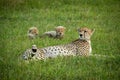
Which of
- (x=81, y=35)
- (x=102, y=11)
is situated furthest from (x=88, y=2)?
(x=81, y=35)

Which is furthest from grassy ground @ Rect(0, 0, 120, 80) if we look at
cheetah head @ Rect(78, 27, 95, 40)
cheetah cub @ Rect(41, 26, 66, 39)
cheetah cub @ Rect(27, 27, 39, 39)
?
cheetah head @ Rect(78, 27, 95, 40)

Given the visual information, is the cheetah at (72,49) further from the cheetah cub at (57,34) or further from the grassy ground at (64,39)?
the cheetah cub at (57,34)

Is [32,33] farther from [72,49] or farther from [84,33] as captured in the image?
[72,49]

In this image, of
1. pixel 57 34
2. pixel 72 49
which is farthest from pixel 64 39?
pixel 72 49

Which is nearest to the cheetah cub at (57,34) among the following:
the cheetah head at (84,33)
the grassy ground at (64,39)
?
the grassy ground at (64,39)

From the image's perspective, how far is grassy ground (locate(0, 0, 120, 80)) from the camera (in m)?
8.32

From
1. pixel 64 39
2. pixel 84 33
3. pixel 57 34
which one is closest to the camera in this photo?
pixel 84 33

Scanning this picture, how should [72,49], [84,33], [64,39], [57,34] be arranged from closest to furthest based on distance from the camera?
[72,49] < [84,33] < [64,39] < [57,34]

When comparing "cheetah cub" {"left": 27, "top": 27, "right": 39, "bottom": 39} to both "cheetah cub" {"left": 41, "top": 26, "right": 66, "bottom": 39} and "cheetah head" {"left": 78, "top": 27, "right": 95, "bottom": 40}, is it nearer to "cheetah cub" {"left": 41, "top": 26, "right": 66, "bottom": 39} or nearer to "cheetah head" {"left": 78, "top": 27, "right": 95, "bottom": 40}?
"cheetah cub" {"left": 41, "top": 26, "right": 66, "bottom": 39}

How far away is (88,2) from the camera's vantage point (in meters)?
21.1

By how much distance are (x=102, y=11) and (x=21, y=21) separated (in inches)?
171

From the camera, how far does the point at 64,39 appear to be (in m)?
12.8

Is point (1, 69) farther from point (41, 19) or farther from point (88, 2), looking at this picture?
point (88, 2)

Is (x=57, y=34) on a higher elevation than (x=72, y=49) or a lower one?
higher
